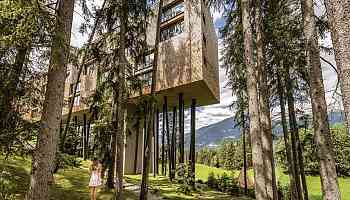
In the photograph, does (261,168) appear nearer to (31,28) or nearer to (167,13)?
(31,28)

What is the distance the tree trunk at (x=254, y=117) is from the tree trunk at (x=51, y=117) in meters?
4.17

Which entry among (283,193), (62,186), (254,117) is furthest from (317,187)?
(254,117)

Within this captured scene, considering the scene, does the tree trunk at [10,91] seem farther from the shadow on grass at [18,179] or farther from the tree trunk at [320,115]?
the tree trunk at [320,115]

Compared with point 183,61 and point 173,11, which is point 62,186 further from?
point 173,11

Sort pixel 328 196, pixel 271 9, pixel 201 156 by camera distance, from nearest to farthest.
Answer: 1. pixel 328 196
2. pixel 271 9
3. pixel 201 156

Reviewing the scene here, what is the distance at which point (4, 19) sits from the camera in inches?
189

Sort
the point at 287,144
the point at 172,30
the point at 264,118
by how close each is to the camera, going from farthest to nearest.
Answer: the point at 172,30 < the point at 287,144 < the point at 264,118

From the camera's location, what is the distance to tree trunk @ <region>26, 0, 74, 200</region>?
554 centimetres

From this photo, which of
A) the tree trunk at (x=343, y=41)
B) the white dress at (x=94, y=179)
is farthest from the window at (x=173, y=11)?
the tree trunk at (x=343, y=41)

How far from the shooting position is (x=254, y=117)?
23.1 feet

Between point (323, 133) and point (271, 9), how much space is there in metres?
5.41

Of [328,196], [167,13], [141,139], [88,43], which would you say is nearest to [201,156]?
[141,139]

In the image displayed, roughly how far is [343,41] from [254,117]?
3.91 metres

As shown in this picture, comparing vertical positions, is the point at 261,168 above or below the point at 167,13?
below
